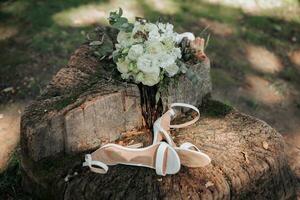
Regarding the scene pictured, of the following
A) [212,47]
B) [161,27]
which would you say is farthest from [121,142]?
[212,47]

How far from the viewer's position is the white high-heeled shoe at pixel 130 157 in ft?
Result: 9.92

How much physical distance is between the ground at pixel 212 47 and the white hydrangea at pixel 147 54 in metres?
1.60

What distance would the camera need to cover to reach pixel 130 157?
10.1 feet

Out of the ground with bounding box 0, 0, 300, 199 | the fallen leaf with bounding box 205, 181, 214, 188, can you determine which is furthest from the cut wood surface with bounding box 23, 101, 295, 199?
the ground with bounding box 0, 0, 300, 199

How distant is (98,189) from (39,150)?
53 centimetres

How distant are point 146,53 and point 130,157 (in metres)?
0.69

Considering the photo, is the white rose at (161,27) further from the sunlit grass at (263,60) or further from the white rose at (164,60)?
the sunlit grass at (263,60)

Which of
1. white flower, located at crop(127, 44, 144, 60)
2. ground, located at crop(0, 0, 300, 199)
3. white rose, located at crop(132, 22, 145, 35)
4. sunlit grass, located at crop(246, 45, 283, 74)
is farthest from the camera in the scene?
sunlit grass, located at crop(246, 45, 283, 74)

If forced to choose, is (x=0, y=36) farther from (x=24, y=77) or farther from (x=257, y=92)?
(x=257, y=92)

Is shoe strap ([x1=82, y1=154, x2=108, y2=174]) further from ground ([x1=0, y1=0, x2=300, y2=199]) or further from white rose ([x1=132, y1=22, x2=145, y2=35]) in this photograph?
ground ([x1=0, y1=0, x2=300, y2=199])

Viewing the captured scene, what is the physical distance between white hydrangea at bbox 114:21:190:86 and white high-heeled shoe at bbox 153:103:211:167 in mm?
318

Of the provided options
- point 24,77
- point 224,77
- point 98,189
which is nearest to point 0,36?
point 24,77

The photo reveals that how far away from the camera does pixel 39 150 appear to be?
3.15 m

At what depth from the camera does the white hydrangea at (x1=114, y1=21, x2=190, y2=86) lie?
3113 mm
